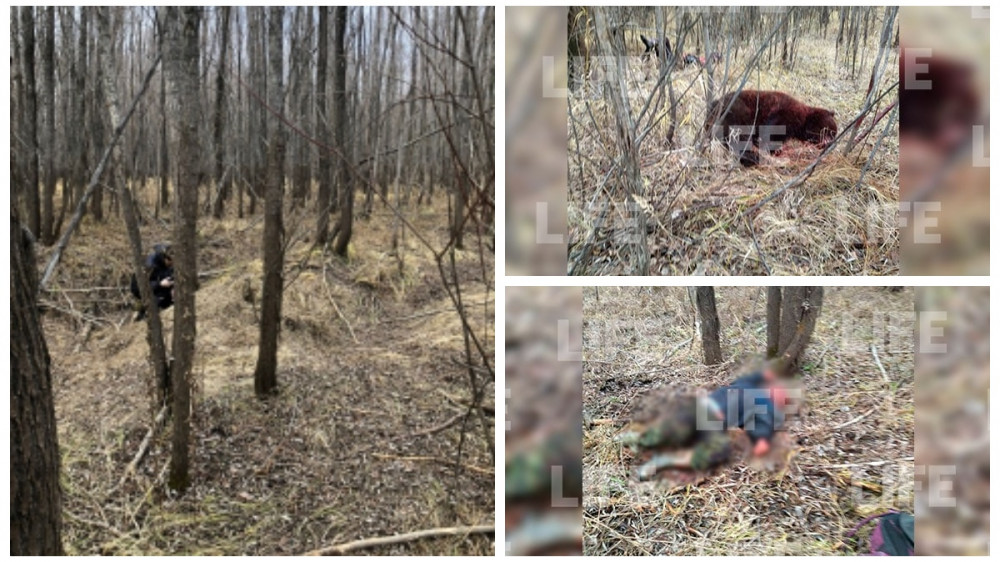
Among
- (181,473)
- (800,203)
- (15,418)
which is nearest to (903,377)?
(800,203)

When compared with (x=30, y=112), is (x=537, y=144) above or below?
below

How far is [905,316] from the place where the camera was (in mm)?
1441

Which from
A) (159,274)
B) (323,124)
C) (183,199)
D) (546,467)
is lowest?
(546,467)

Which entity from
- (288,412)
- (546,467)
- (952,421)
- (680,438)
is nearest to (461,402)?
(288,412)

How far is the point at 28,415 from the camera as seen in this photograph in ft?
5.73

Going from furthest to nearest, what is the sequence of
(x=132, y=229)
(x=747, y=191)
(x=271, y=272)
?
1. (x=271, y=272)
2. (x=132, y=229)
3. (x=747, y=191)

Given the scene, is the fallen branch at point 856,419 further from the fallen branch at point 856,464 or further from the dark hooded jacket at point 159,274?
the dark hooded jacket at point 159,274

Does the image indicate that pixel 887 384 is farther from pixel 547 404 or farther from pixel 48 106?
pixel 48 106

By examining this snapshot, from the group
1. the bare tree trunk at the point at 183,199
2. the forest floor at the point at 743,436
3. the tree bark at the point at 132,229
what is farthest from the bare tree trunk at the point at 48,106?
the forest floor at the point at 743,436

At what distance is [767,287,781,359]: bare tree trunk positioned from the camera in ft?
4.63

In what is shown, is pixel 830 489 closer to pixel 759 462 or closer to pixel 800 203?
pixel 759 462

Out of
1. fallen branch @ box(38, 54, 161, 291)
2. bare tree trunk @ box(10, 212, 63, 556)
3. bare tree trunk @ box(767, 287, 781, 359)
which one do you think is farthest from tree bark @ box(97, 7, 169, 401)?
bare tree trunk @ box(767, 287, 781, 359)

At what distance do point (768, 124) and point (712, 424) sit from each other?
659 millimetres

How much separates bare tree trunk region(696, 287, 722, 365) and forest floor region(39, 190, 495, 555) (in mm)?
961
